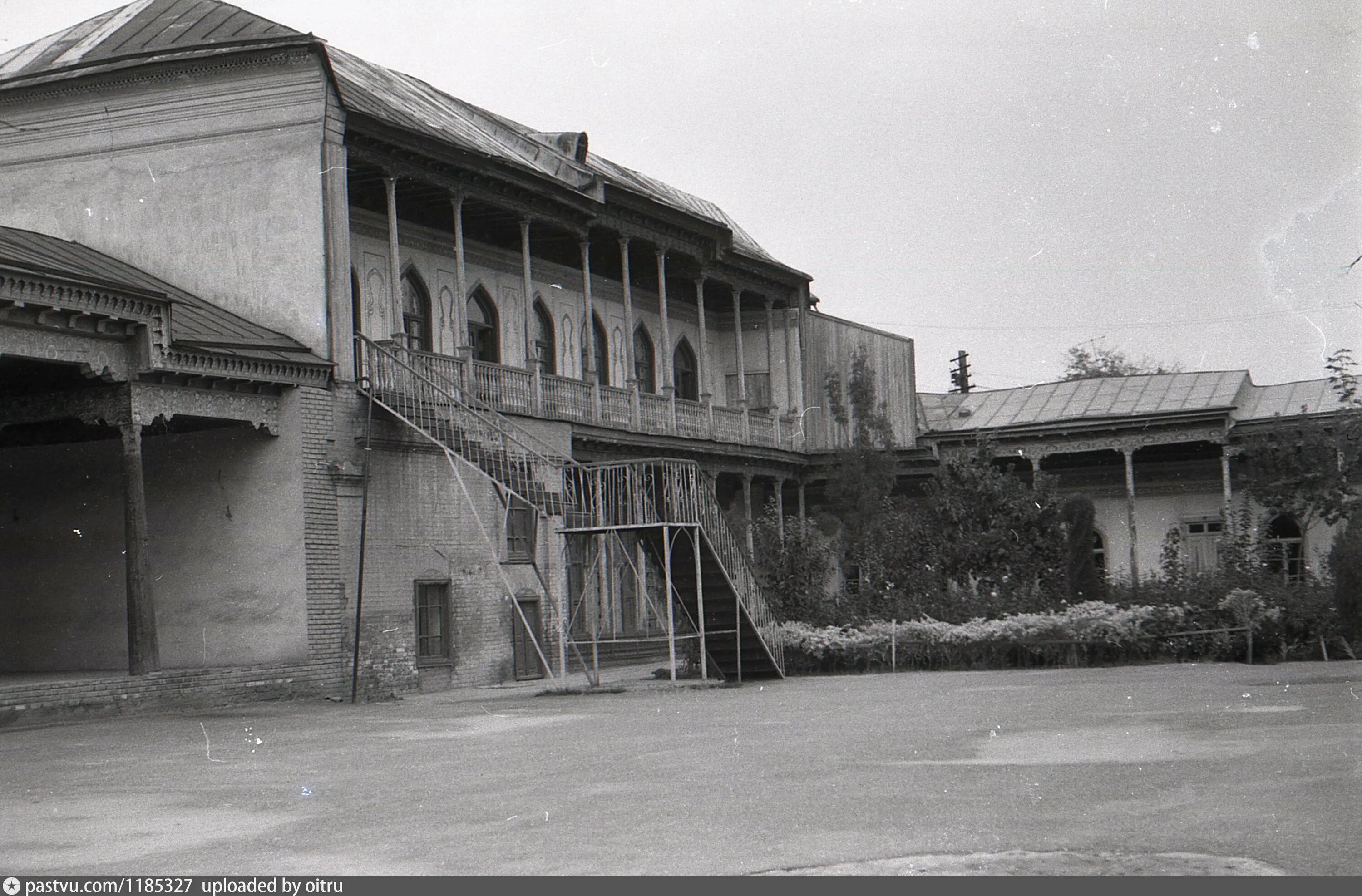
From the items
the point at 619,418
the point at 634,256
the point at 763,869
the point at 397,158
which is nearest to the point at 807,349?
the point at 634,256

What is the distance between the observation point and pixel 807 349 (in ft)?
114

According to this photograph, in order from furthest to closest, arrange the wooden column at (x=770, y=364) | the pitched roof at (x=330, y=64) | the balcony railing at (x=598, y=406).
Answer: the wooden column at (x=770, y=364) → the balcony railing at (x=598, y=406) → the pitched roof at (x=330, y=64)

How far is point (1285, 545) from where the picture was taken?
3297 centimetres

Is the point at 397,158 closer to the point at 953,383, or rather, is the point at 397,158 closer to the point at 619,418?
the point at 619,418

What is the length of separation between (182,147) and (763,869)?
676 inches

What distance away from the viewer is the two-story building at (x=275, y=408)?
18.6 meters

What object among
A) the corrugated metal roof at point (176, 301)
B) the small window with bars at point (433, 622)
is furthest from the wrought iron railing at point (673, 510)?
the corrugated metal roof at point (176, 301)

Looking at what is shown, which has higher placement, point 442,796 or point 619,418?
point 619,418

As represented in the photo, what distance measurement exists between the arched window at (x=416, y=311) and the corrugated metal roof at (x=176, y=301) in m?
4.71

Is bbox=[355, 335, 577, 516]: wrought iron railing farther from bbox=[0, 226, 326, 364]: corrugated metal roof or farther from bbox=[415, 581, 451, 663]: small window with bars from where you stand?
bbox=[415, 581, 451, 663]: small window with bars

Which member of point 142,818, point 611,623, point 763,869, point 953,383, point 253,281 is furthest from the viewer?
point 953,383

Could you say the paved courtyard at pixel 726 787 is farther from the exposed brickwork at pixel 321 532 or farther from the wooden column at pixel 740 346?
the wooden column at pixel 740 346

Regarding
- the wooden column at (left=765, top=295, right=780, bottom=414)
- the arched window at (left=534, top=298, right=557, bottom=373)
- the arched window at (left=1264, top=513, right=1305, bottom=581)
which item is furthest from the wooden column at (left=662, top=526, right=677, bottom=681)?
the arched window at (left=1264, top=513, right=1305, bottom=581)

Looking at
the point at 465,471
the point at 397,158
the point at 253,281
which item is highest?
the point at 397,158
